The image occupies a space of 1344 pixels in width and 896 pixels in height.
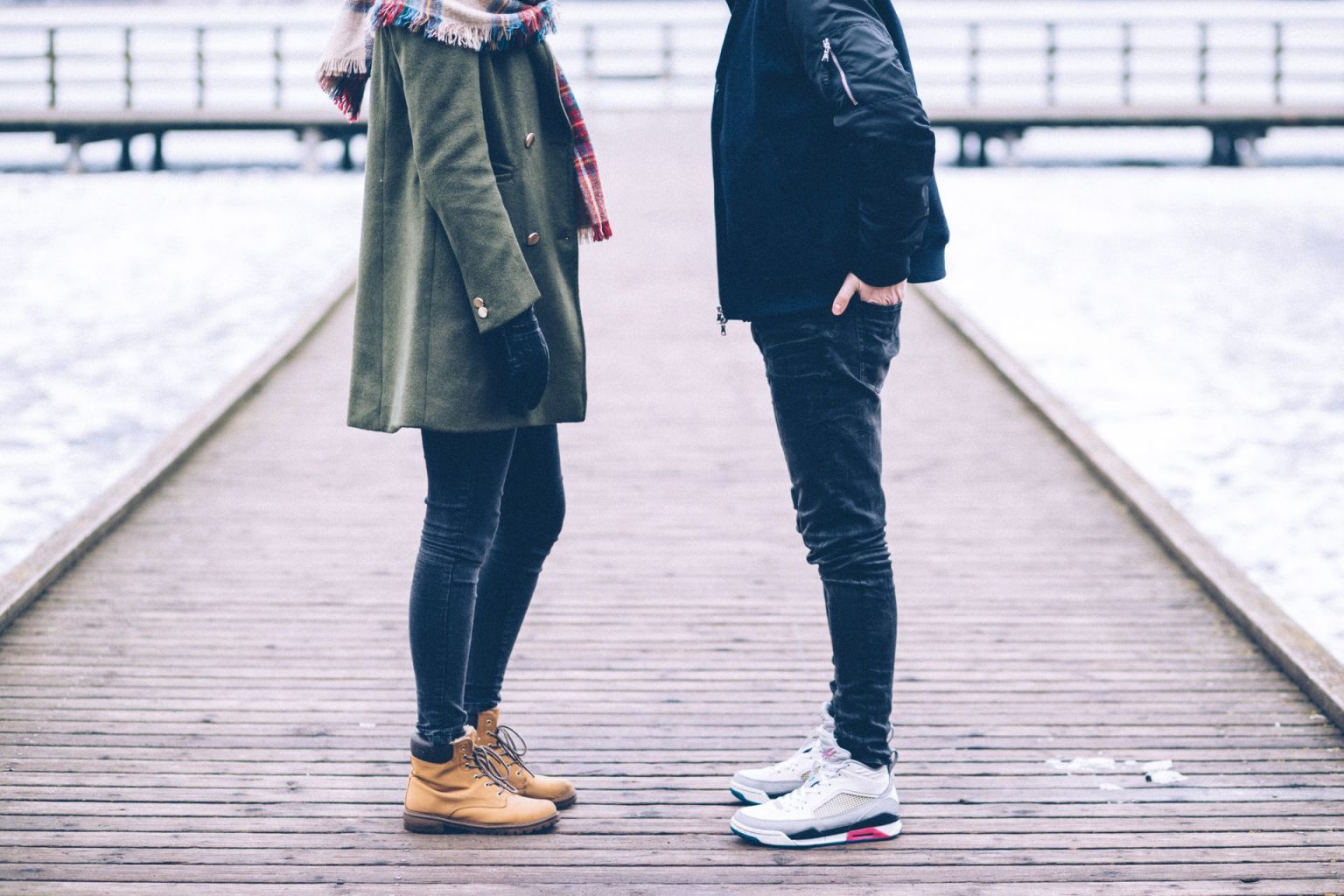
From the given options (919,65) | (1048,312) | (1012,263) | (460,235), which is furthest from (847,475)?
(919,65)

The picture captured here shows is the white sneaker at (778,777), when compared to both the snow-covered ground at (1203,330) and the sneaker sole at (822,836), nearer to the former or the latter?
the sneaker sole at (822,836)

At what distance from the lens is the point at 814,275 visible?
2.28 meters

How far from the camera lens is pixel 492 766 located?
8.05 feet

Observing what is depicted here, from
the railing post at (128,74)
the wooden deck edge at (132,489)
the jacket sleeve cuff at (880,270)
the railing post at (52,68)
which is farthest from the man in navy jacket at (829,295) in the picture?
the railing post at (52,68)

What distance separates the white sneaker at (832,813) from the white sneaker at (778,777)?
0.09 meters

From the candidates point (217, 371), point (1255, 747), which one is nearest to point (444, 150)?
point (1255, 747)

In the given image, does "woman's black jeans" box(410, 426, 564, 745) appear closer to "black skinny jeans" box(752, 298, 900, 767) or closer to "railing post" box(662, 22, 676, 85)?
"black skinny jeans" box(752, 298, 900, 767)

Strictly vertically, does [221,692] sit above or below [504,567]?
below

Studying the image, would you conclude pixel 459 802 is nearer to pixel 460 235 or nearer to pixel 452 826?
pixel 452 826

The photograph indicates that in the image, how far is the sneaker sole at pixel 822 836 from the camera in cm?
235

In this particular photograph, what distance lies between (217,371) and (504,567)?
15.5ft

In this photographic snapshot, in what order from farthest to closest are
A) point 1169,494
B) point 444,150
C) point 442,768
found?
1. point 1169,494
2. point 442,768
3. point 444,150

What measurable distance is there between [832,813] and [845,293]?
0.89m

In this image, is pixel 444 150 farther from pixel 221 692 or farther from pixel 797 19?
pixel 221 692
